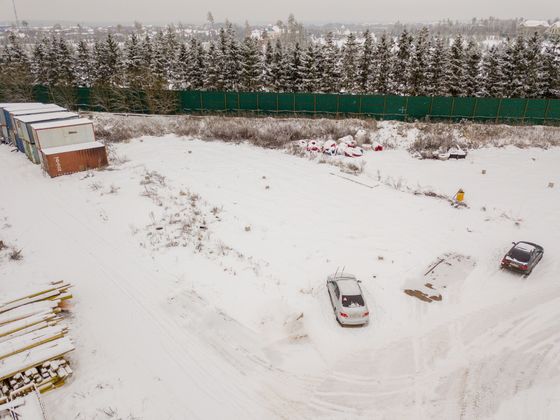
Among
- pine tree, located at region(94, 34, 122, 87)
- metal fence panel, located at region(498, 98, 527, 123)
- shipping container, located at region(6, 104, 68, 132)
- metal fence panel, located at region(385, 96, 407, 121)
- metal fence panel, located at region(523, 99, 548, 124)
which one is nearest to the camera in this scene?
shipping container, located at region(6, 104, 68, 132)

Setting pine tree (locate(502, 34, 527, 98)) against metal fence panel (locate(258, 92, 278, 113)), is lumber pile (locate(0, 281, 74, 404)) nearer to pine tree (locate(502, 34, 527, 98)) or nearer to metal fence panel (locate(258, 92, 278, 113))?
metal fence panel (locate(258, 92, 278, 113))

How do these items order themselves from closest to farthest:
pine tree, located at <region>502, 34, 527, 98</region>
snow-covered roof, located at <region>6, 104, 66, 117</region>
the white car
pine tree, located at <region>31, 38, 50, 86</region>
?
the white car
snow-covered roof, located at <region>6, 104, 66, 117</region>
pine tree, located at <region>502, 34, 527, 98</region>
pine tree, located at <region>31, 38, 50, 86</region>

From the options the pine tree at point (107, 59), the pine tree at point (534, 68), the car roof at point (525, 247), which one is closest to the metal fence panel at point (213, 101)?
the pine tree at point (107, 59)

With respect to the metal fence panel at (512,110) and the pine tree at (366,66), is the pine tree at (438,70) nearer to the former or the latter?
the pine tree at (366,66)

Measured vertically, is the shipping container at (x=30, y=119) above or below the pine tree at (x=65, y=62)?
below

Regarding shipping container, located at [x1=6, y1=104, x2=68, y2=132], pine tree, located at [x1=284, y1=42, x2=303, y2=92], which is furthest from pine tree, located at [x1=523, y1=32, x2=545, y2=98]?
shipping container, located at [x1=6, y1=104, x2=68, y2=132]
